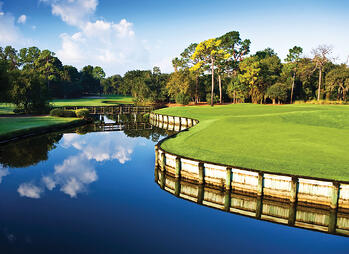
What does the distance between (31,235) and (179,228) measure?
22.9ft

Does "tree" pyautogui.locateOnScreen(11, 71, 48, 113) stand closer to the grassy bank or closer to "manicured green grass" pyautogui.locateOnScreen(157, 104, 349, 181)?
the grassy bank

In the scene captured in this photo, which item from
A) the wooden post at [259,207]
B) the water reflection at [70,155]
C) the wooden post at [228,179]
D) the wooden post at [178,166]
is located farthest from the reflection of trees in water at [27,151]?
the wooden post at [259,207]

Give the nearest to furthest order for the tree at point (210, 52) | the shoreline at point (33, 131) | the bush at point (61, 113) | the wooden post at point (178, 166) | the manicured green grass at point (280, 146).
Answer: the manicured green grass at point (280, 146), the wooden post at point (178, 166), the shoreline at point (33, 131), the bush at point (61, 113), the tree at point (210, 52)

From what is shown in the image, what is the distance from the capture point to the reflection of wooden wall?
13.0 m

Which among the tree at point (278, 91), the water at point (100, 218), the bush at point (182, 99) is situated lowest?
the water at point (100, 218)

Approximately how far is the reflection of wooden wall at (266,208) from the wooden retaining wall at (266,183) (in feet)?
1.02

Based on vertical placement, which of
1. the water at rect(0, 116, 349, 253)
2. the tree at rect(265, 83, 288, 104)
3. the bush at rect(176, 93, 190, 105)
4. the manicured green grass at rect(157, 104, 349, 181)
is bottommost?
the water at rect(0, 116, 349, 253)

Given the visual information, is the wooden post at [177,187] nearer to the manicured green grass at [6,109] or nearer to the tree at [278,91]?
the manicured green grass at [6,109]

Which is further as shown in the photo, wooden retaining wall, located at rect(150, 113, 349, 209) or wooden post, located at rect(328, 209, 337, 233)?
wooden retaining wall, located at rect(150, 113, 349, 209)

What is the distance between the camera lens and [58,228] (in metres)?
12.6

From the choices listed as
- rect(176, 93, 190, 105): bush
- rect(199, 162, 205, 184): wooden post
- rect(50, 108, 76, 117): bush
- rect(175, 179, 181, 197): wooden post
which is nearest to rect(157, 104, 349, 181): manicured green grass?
rect(199, 162, 205, 184): wooden post

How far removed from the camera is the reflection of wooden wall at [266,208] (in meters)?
13.0

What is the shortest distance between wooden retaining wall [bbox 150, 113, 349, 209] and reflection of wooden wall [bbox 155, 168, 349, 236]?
1.02ft

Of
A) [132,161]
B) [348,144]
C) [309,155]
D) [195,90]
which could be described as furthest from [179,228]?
[195,90]
